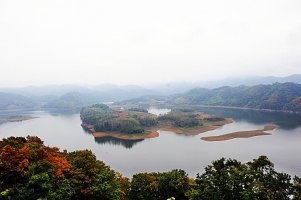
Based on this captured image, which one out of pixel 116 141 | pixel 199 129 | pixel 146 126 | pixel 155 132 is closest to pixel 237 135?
pixel 199 129

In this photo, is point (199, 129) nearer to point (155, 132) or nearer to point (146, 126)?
point (155, 132)

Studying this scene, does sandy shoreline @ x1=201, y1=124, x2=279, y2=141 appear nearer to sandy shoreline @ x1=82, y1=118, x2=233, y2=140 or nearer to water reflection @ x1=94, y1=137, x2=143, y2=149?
sandy shoreline @ x1=82, y1=118, x2=233, y2=140

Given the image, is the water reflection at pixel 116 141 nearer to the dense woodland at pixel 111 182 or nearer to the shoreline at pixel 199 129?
the shoreline at pixel 199 129

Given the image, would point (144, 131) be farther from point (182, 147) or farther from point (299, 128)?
point (299, 128)

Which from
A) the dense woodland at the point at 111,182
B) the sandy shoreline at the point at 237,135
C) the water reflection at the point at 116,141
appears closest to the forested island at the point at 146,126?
the water reflection at the point at 116,141

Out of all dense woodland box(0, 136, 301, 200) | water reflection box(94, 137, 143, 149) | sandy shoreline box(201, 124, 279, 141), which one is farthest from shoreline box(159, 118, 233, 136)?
dense woodland box(0, 136, 301, 200)

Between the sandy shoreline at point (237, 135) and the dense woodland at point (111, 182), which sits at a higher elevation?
the dense woodland at point (111, 182)

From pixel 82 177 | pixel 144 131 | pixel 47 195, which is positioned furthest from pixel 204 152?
pixel 47 195

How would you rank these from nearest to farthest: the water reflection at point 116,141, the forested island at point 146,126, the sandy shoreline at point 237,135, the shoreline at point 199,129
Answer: the water reflection at point 116,141
the sandy shoreline at point 237,135
the forested island at point 146,126
the shoreline at point 199,129
